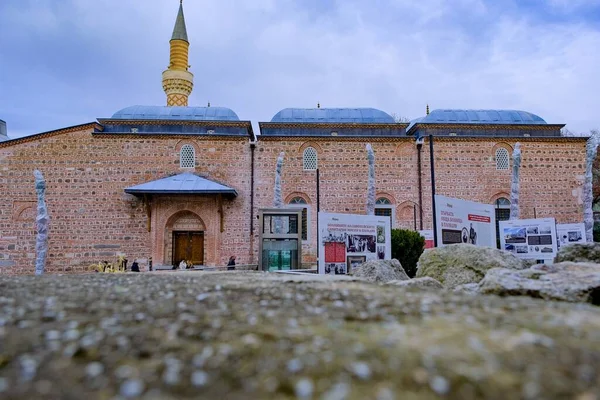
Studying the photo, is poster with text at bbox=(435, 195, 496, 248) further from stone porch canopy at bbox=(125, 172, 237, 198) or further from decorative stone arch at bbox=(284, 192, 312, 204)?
stone porch canopy at bbox=(125, 172, 237, 198)

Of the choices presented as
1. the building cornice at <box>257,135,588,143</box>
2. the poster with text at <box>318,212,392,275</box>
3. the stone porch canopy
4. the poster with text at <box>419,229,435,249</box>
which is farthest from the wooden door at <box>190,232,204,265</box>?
the poster with text at <box>318,212,392,275</box>

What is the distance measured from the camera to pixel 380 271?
8.45 meters

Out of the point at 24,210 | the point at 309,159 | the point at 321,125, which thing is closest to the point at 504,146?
the point at 321,125

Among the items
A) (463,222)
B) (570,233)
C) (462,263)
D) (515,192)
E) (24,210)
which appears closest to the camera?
(462,263)

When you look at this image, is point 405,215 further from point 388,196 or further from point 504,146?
point 504,146

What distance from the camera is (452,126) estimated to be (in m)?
18.7

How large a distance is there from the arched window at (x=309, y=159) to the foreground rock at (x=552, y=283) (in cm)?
1352

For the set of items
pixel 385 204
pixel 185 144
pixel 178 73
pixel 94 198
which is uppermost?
pixel 178 73

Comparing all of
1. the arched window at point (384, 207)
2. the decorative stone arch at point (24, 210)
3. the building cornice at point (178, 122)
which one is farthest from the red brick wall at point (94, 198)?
the arched window at point (384, 207)

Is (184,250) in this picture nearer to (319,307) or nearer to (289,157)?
(289,157)

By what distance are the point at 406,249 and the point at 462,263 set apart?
171 inches

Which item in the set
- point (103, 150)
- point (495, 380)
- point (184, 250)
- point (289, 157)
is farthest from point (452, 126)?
point (495, 380)

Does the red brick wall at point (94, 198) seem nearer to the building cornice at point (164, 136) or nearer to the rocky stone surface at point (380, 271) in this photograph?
the building cornice at point (164, 136)

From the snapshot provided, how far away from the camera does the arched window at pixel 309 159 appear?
1827 centimetres
